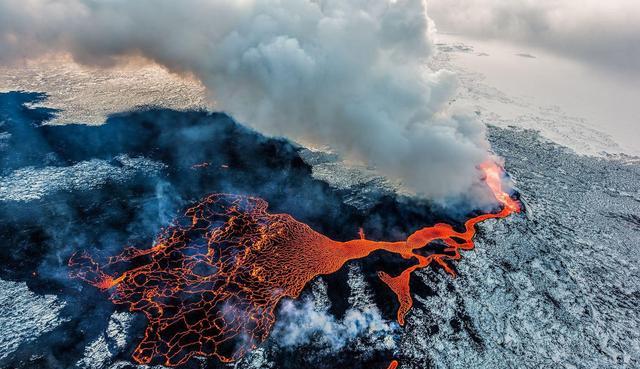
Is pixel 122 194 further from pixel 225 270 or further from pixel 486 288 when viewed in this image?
pixel 486 288

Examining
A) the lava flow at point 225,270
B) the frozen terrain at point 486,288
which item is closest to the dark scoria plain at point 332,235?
the frozen terrain at point 486,288

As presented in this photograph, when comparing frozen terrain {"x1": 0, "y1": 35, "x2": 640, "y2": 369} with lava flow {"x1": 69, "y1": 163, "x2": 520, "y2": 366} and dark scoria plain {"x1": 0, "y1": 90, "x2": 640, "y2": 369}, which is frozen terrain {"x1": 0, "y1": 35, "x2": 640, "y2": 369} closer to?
dark scoria plain {"x1": 0, "y1": 90, "x2": 640, "y2": 369}

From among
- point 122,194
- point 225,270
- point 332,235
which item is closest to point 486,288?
point 332,235

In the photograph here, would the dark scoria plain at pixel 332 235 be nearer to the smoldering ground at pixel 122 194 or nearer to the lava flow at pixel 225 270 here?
the smoldering ground at pixel 122 194

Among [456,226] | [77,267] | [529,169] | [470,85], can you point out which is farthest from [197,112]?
[470,85]

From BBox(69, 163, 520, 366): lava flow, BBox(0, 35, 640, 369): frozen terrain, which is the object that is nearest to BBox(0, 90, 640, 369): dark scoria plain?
BBox(0, 35, 640, 369): frozen terrain

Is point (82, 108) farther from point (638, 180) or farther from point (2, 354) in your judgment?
point (638, 180)
